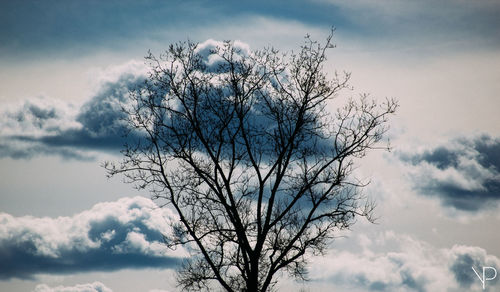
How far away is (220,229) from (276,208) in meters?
2.35

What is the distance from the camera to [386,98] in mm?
22781

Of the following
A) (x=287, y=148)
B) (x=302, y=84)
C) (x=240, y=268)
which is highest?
(x=302, y=84)

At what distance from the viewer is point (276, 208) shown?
77.0ft

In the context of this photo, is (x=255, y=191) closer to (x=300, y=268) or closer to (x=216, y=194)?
(x=216, y=194)

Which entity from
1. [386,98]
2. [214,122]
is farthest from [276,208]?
[386,98]

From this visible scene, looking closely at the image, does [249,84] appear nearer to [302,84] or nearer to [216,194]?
[302,84]

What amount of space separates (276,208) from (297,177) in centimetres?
146

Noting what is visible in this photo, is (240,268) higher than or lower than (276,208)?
lower

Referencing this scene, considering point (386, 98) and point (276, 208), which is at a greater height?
point (386, 98)

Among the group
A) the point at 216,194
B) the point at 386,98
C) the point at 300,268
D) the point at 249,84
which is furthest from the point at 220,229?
the point at 386,98

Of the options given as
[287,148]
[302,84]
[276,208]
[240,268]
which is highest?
[302,84]

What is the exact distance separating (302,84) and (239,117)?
2753mm

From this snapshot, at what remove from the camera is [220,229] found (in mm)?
22781

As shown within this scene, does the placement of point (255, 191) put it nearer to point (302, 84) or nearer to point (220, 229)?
point (220, 229)
